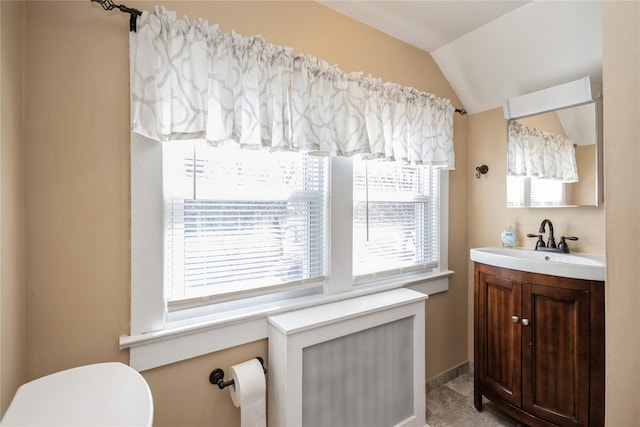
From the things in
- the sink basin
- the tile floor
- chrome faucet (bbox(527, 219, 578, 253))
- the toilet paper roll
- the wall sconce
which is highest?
the wall sconce

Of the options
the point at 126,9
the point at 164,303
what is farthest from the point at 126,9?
the point at 164,303

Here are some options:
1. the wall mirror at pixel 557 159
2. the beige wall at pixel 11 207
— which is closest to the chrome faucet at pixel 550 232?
the wall mirror at pixel 557 159

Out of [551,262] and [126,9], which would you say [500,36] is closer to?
[551,262]

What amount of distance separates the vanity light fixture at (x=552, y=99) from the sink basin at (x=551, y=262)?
0.93m

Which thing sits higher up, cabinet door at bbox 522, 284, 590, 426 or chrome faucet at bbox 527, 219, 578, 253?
chrome faucet at bbox 527, 219, 578, 253

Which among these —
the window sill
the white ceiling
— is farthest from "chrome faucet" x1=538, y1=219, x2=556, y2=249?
the window sill

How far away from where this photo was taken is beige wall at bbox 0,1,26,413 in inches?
33.1

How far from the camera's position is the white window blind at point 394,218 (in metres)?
1.81

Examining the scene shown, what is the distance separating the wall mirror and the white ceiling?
0.73 feet

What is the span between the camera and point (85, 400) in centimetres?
79

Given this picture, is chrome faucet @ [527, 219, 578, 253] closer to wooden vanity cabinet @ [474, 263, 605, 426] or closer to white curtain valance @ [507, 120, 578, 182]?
white curtain valance @ [507, 120, 578, 182]

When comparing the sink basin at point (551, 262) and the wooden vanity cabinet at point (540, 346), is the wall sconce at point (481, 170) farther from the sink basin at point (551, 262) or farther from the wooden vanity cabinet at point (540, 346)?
the wooden vanity cabinet at point (540, 346)

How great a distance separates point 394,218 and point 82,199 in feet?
5.40

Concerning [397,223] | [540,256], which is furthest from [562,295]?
[397,223]
